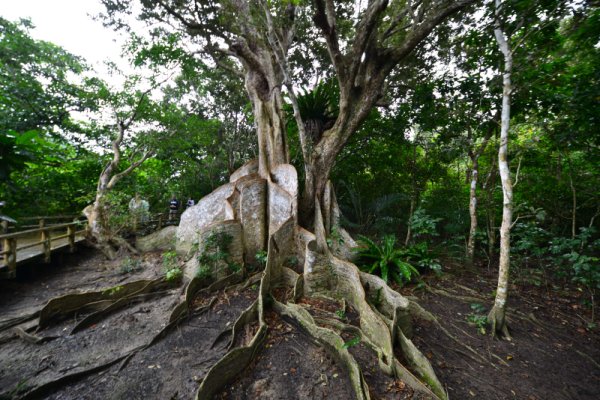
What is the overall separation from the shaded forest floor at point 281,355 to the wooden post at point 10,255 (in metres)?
0.77

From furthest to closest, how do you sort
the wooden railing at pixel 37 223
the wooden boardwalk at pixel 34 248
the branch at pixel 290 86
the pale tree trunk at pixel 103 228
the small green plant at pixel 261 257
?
the pale tree trunk at pixel 103 228
the wooden railing at pixel 37 223
the wooden boardwalk at pixel 34 248
the small green plant at pixel 261 257
the branch at pixel 290 86

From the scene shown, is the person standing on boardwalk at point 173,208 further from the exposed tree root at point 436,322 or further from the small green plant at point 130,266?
the exposed tree root at point 436,322

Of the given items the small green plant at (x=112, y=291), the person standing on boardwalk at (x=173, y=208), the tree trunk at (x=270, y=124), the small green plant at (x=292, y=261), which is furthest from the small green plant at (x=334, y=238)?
the person standing on boardwalk at (x=173, y=208)

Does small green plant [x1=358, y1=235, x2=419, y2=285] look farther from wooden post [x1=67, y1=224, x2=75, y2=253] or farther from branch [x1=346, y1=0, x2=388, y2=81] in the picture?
wooden post [x1=67, y1=224, x2=75, y2=253]

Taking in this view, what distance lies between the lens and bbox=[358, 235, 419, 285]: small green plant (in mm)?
4367

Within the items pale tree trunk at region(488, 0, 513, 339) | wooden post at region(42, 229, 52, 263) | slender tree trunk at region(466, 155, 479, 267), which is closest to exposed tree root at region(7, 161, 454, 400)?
pale tree trunk at region(488, 0, 513, 339)

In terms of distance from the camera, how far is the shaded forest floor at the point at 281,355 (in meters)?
2.49

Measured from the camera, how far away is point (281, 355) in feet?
9.75

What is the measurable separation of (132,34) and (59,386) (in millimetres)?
7445

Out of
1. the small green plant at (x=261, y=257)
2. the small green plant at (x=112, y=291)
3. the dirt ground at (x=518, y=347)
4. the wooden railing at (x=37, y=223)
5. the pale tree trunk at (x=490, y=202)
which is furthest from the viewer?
the wooden railing at (x=37, y=223)

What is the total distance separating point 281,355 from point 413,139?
6869mm

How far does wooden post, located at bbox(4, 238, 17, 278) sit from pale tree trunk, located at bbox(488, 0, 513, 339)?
8542 mm

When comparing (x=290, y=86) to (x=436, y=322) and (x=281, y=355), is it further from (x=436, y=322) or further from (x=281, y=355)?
(x=436, y=322)

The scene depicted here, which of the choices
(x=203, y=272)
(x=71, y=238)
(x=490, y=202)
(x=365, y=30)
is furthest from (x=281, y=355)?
(x=71, y=238)
